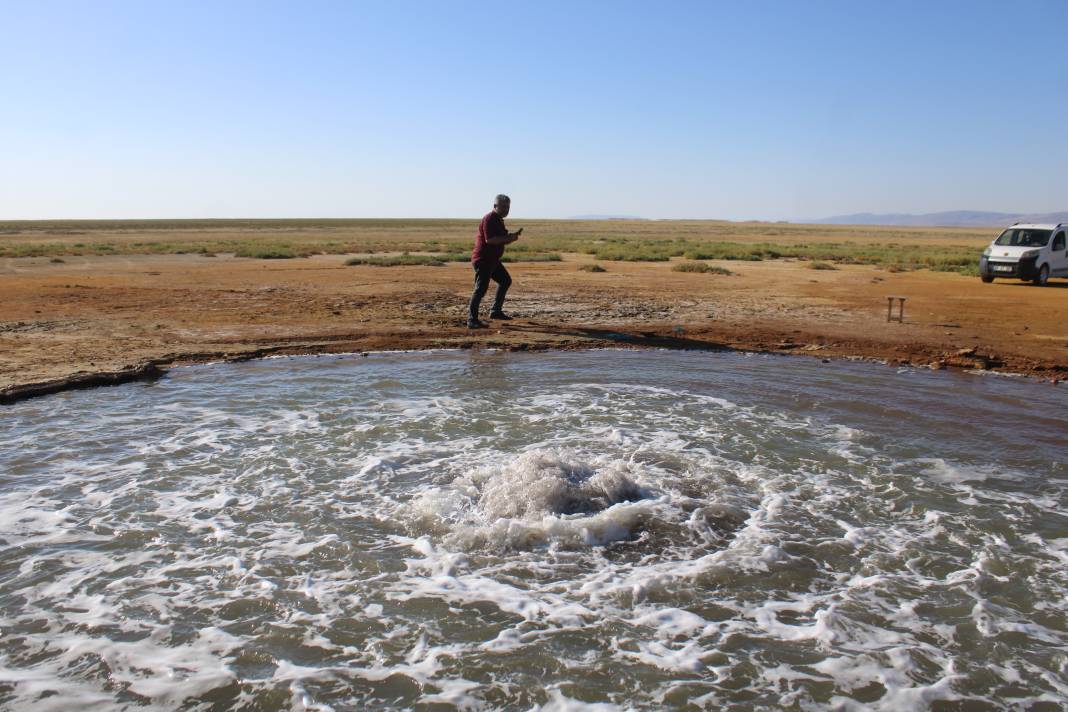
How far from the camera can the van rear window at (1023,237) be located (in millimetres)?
21734

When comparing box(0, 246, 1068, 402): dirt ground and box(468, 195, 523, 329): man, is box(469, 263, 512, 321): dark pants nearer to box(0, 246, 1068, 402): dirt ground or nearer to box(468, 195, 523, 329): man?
box(468, 195, 523, 329): man

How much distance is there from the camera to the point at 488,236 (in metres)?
12.3

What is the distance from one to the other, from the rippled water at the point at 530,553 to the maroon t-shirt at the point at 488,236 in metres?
4.29

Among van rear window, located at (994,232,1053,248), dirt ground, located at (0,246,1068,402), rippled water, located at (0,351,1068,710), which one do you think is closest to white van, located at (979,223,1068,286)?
van rear window, located at (994,232,1053,248)

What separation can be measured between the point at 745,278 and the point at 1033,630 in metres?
19.0

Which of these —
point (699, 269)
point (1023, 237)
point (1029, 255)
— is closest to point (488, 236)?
point (699, 269)

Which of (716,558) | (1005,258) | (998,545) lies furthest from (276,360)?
(1005,258)

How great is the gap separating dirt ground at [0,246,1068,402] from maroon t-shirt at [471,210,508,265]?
1127 millimetres

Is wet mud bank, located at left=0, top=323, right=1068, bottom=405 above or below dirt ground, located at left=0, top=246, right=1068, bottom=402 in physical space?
below

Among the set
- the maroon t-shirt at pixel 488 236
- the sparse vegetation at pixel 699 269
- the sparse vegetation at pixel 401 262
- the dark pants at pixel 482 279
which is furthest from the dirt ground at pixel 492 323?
the sparse vegetation at pixel 401 262

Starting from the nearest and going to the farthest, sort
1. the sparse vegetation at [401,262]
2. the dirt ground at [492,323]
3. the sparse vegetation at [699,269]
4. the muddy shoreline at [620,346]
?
the muddy shoreline at [620,346]
the dirt ground at [492,323]
the sparse vegetation at [699,269]
the sparse vegetation at [401,262]

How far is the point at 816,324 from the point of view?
44.9ft

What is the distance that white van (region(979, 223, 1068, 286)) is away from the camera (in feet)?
68.7

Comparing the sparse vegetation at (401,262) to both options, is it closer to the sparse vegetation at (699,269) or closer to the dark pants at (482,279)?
the sparse vegetation at (699,269)
